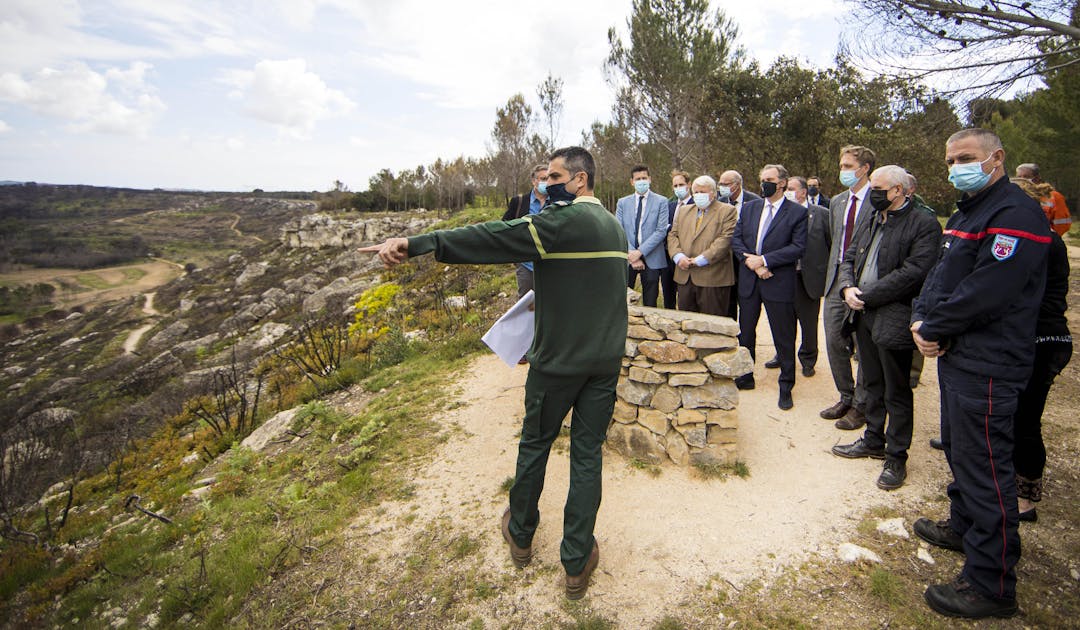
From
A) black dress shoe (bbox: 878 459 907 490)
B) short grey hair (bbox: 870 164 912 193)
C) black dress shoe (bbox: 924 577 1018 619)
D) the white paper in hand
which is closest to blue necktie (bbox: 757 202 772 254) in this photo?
short grey hair (bbox: 870 164 912 193)

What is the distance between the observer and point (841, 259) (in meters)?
4.14

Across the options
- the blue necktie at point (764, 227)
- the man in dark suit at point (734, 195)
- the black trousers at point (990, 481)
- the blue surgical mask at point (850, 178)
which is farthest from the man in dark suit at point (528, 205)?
the black trousers at point (990, 481)

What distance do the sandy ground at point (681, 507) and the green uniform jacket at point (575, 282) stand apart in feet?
4.18

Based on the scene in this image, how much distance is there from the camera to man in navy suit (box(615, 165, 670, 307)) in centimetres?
574

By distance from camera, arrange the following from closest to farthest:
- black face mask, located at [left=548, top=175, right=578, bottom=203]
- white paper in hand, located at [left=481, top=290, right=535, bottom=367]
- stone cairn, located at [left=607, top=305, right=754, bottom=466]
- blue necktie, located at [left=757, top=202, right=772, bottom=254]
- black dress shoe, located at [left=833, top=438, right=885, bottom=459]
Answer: black face mask, located at [left=548, top=175, right=578, bottom=203] < white paper in hand, located at [left=481, top=290, right=535, bottom=367] < stone cairn, located at [left=607, top=305, right=754, bottom=466] < black dress shoe, located at [left=833, top=438, right=885, bottom=459] < blue necktie, located at [left=757, top=202, right=772, bottom=254]

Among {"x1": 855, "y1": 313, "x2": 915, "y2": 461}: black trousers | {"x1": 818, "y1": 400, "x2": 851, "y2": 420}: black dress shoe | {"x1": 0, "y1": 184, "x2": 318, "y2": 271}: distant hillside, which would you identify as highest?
{"x1": 0, "y1": 184, "x2": 318, "y2": 271}: distant hillside

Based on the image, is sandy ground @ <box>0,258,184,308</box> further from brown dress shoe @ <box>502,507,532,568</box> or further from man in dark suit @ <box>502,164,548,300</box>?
brown dress shoe @ <box>502,507,532,568</box>

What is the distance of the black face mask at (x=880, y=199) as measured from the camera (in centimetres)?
349

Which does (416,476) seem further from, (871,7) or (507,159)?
(507,159)

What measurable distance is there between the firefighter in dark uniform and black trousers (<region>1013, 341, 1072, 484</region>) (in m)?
0.75

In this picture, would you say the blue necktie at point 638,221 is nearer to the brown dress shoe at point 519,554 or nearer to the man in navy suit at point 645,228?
the man in navy suit at point 645,228

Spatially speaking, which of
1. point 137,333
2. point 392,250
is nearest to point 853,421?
point 392,250

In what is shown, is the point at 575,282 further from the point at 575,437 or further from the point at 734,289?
the point at 734,289

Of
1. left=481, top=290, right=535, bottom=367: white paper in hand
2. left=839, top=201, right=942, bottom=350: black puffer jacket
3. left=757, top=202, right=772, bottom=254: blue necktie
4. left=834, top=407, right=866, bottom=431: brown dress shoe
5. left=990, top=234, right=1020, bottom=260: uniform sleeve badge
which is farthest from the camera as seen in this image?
left=757, top=202, right=772, bottom=254: blue necktie
